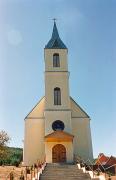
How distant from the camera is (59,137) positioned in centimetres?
3177

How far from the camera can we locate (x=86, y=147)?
1348 inches

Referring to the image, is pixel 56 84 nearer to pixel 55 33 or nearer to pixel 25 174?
pixel 55 33

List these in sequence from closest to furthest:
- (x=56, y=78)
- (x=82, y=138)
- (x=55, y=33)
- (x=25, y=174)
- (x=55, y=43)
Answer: (x=25, y=174)
(x=82, y=138)
(x=56, y=78)
(x=55, y=43)
(x=55, y=33)

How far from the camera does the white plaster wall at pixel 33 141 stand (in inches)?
1312

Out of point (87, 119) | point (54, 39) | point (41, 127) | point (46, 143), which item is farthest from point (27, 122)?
point (54, 39)

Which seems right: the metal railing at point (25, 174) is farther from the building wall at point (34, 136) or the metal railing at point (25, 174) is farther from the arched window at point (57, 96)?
the arched window at point (57, 96)

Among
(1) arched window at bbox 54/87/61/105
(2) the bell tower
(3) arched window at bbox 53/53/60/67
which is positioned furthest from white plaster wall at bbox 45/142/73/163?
(3) arched window at bbox 53/53/60/67

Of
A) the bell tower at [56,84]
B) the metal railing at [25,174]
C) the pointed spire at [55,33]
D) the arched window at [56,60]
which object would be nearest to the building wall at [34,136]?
the bell tower at [56,84]

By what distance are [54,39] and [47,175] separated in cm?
2153

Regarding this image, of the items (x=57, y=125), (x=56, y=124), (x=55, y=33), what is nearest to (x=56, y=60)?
(x=55, y=33)

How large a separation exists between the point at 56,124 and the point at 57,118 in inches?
26.3

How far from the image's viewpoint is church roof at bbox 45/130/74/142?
3180cm

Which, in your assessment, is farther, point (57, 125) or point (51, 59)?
point (51, 59)

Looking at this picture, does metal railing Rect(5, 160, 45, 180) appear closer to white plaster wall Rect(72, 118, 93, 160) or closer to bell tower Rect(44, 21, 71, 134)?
bell tower Rect(44, 21, 71, 134)
